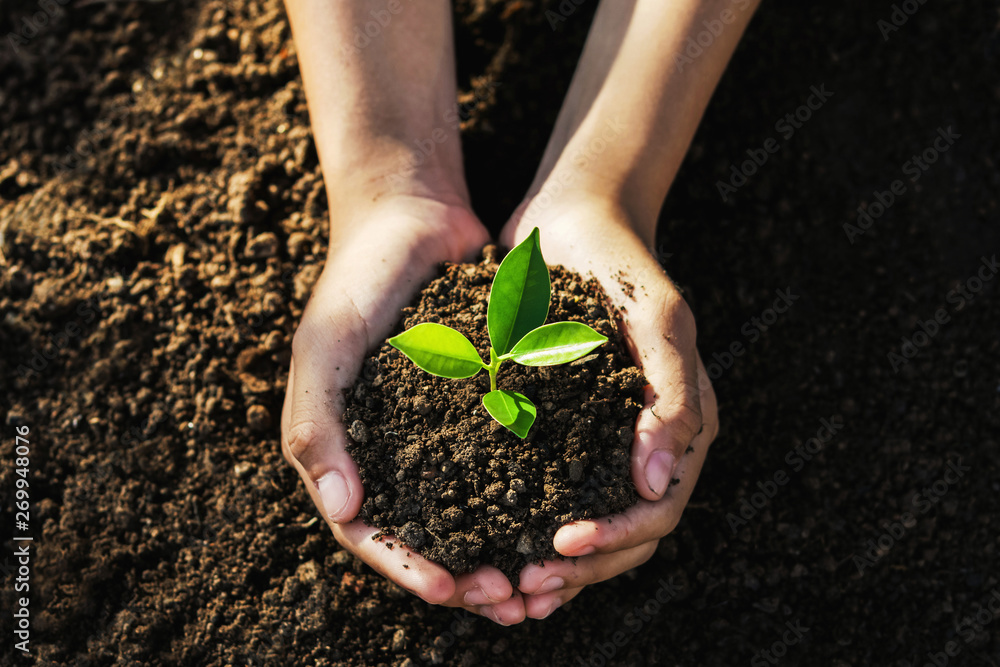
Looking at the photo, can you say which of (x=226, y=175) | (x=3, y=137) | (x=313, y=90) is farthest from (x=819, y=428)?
(x=3, y=137)

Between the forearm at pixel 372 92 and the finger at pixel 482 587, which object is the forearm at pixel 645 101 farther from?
the finger at pixel 482 587

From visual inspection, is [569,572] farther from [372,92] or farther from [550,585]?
[372,92]

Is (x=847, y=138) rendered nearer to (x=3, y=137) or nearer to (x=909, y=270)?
(x=909, y=270)

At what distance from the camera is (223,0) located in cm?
222

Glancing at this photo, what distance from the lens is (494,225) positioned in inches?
77.9

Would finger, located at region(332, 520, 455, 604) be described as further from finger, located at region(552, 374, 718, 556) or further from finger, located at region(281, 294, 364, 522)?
finger, located at region(552, 374, 718, 556)

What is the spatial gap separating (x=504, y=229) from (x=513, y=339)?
55cm

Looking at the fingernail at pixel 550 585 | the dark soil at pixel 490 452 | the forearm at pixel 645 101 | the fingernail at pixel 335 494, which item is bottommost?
the fingernail at pixel 335 494

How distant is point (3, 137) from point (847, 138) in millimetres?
2579

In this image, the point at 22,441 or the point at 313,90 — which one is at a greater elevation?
the point at 313,90

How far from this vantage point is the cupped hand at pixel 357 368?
4.47 ft

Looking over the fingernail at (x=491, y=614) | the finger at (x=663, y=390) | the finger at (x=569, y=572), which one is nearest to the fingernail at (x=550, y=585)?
the finger at (x=569, y=572)

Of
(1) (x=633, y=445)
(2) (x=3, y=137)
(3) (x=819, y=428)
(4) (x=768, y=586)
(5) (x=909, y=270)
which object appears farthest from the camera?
(2) (x=3, y=137)

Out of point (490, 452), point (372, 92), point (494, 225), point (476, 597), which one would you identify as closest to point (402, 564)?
point (476, 597)
